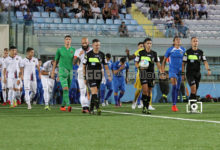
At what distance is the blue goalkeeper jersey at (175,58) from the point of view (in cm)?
1555

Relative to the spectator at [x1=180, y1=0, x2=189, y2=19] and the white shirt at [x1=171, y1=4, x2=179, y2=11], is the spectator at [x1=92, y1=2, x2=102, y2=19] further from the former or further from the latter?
the spectator at [x1=180, y1=0, x2=189, y2=19]

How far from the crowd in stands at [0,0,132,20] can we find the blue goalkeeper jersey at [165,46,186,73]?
46.6ft

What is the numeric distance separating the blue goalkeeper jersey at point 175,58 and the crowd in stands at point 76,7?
14.2 m

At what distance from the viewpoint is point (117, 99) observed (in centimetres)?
1989

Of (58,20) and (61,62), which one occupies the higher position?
(58,20)

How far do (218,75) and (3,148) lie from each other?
21797 mm

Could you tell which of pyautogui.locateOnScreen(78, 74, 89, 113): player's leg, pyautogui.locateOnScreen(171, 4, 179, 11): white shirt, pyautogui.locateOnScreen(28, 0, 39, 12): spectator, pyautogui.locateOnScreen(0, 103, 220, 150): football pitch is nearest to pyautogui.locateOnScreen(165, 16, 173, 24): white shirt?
pyautogui.locateOnScreen(171, 4, 179, 11): white shirt

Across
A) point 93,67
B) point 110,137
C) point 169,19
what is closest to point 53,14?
point 169,19

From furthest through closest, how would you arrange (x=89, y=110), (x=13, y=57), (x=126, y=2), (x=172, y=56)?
1. (x=126, y=2)
2. (x=13, y=57)
3. (x=172, y=56)
4. (x=89, y=110)

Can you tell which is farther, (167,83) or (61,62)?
(167,83)

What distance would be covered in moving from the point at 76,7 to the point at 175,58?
15220mm

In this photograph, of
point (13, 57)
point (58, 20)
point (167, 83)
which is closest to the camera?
point (13, 57)

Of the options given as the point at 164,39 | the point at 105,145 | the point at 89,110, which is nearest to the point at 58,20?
the point at 164,39

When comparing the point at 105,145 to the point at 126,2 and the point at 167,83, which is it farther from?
the point at 126,2
